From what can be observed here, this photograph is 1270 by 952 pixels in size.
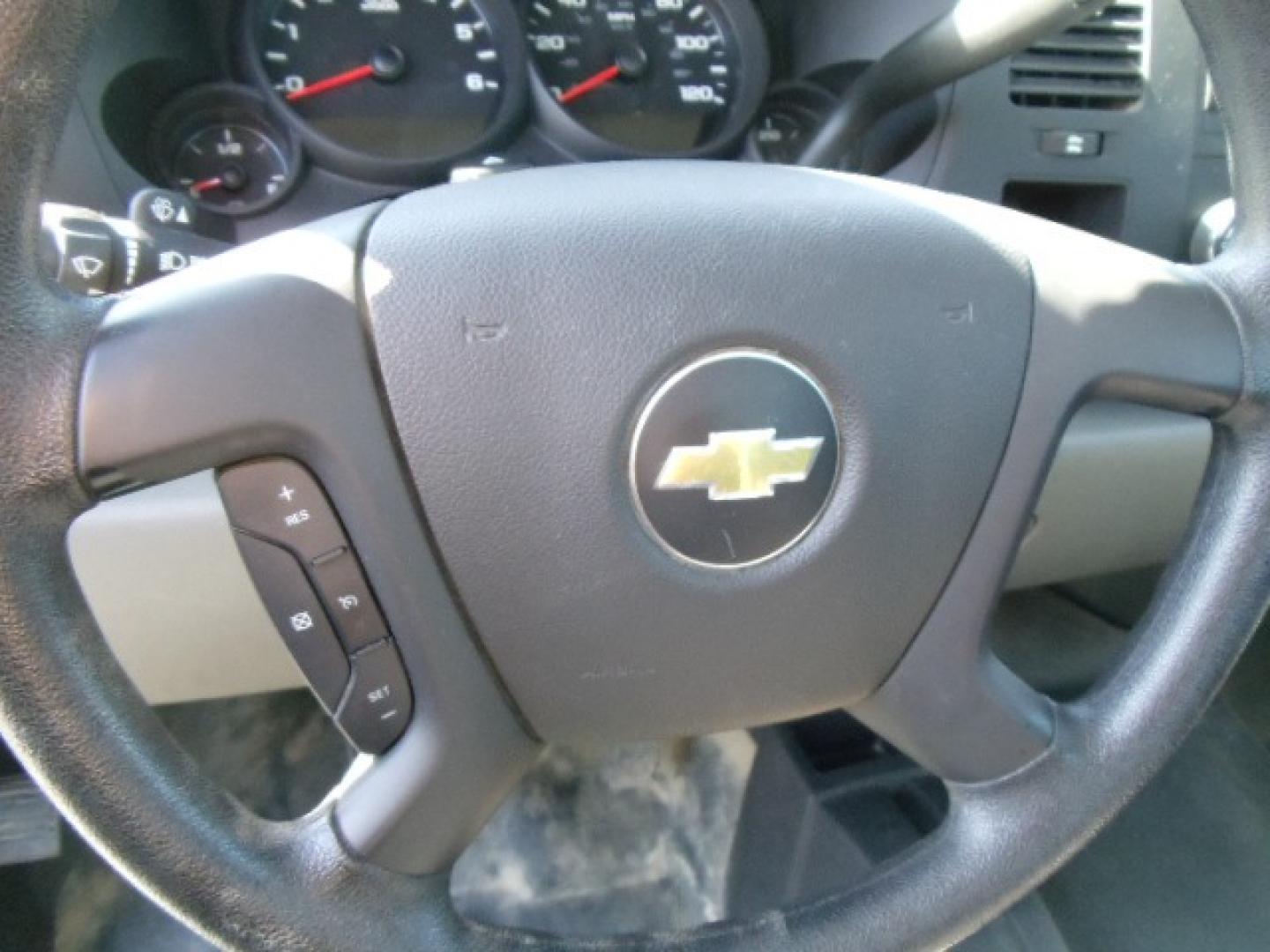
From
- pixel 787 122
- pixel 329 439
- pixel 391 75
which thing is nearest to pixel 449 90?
pixel 391 75

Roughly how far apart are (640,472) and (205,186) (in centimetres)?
74

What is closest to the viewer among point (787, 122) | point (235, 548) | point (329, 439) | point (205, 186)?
point (329, 439)

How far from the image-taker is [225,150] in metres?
1.17

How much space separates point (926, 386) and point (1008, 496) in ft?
0.29

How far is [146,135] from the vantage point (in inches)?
44.6

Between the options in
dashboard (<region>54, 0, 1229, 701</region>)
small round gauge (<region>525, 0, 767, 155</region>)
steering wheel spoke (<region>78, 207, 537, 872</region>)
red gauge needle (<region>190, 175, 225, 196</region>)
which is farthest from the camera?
small round gauge (<region>525, 0, 767, 155</region>)

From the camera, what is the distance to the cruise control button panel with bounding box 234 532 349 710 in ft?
1.95

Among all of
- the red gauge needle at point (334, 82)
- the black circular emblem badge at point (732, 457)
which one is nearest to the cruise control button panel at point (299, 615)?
the black circular emblem badge at point (732, 457)

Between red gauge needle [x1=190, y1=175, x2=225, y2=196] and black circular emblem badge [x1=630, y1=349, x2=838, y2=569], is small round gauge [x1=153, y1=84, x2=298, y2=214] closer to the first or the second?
red gauge needle [x1=190, y1=175, x2=225, y2=196]

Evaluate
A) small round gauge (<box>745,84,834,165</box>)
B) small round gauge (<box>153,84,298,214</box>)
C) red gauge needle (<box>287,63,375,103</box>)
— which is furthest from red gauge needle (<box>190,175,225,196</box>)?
small round gauge (<box>745,84,834,165</box>)

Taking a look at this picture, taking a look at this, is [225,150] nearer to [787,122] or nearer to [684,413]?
[787,122]

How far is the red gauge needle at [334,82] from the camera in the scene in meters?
1.18

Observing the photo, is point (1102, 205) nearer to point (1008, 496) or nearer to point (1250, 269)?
point (1250, 269)

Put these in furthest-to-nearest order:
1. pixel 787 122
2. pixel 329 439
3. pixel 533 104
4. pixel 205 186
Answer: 1. pixel 787 122
2. pixel 533 104
3. pixel 205 186
4. pixel 329 439
